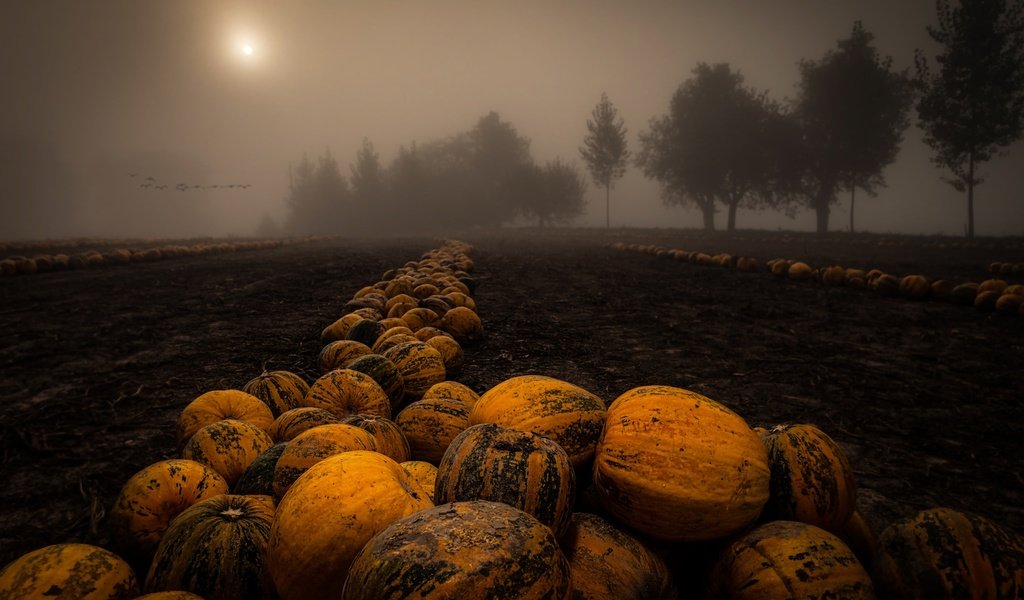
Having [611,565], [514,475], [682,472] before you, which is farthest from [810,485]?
[514,475]

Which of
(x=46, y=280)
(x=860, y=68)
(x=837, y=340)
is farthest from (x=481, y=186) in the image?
(x=837, y=340)

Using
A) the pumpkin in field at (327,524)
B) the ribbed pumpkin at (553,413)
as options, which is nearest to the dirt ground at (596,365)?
the pumpkin in field at (327,524)

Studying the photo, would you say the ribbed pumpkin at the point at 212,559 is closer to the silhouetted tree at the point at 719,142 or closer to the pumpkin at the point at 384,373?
the pumpkin at the point at 384,373

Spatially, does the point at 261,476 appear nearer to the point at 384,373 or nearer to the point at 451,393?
the point at 451,393

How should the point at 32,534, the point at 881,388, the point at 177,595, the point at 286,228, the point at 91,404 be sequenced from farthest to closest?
the point at 286,228 < the point at 881,388 < the point at 91,404 < the point at 32,534 < the point at 177,595

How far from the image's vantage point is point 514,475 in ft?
5.94

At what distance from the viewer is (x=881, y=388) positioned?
4.68m

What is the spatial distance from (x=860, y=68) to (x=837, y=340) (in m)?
48.3

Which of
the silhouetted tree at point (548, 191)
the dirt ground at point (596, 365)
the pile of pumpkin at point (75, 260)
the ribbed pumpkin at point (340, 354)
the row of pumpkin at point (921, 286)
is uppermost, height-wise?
the silhouetted tree at point (548, 191)

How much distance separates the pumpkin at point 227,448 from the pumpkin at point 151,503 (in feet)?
0.72

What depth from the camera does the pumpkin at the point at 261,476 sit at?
230 cm

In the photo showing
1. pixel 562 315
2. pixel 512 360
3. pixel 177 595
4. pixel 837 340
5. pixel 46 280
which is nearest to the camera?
pixel 177 595

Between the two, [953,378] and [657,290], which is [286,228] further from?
[953,378]

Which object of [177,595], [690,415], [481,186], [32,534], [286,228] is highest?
[481,186]
